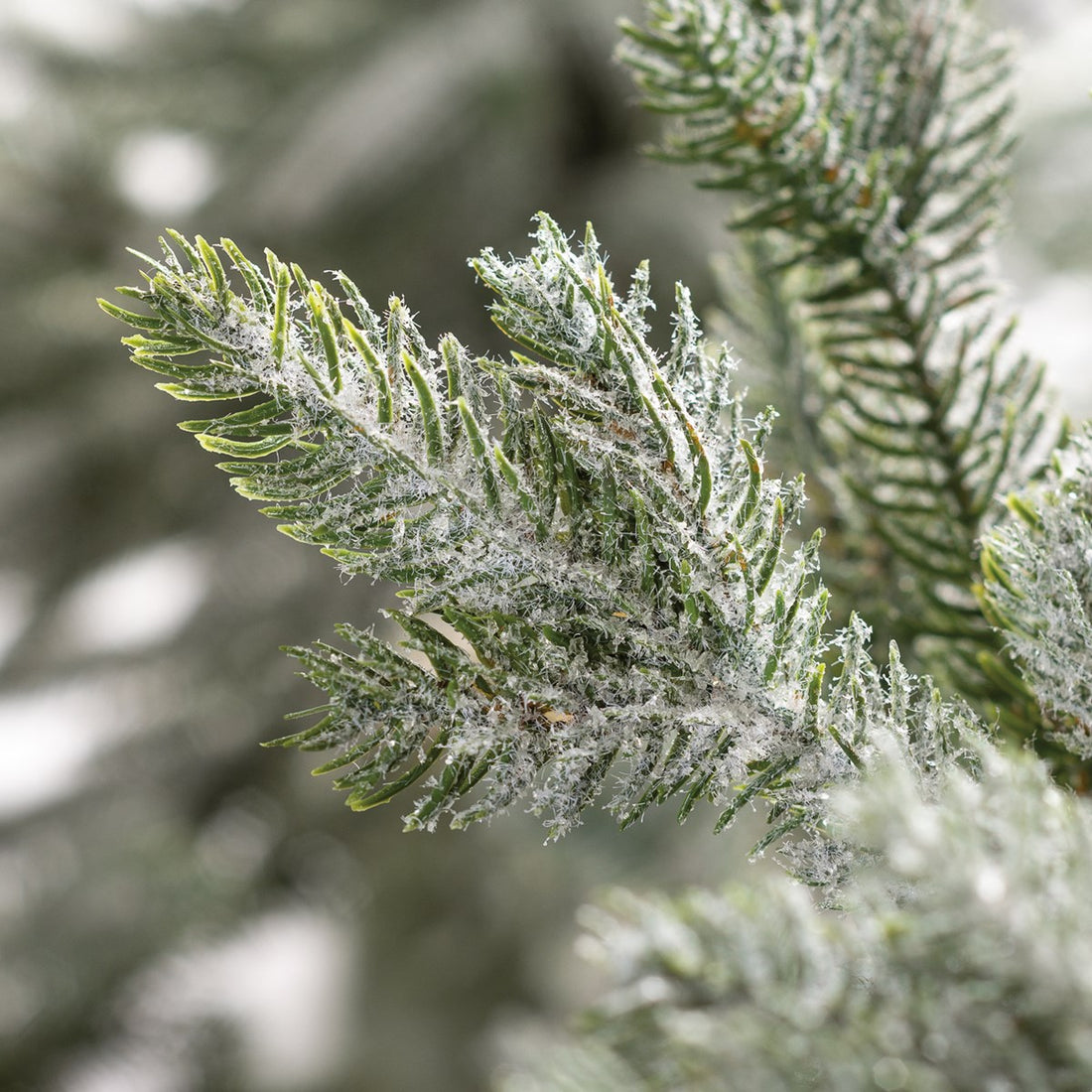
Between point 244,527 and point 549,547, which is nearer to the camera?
point 549,547

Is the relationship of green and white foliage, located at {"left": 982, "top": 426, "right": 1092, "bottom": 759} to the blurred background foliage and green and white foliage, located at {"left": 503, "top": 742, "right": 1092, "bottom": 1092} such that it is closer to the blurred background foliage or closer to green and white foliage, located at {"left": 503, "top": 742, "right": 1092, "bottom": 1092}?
green and white foliage, located at {"left": 503, "top": 742, "right": 1092, "bottom": 1092}

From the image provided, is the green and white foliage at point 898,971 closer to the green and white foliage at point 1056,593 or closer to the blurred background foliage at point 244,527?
the green and white foliage at point 1056,593

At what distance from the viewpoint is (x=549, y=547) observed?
150mm

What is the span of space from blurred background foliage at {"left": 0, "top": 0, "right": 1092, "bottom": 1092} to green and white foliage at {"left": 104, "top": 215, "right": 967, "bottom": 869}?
19.2 inches

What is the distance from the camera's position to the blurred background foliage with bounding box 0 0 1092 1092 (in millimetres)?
702

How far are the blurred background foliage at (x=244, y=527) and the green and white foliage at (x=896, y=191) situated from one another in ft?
1.37

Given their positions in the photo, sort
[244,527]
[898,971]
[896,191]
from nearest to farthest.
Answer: [898,971], [896,191], [244,527]

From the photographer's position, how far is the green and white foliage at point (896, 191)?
23 cm

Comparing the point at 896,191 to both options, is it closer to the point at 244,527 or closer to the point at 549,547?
the point at 549,547

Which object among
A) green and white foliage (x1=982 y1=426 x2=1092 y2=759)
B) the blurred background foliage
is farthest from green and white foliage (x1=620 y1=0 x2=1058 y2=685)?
the blurred background foliage

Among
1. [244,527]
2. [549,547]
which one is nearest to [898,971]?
[549,547]

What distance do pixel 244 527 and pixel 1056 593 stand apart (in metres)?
0.87

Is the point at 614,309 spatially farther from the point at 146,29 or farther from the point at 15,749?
the point at 146,29

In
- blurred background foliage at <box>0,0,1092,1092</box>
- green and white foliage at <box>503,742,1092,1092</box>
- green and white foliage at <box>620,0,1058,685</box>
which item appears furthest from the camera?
blurred background foliage at <box>0,0,1092,1092</box>
